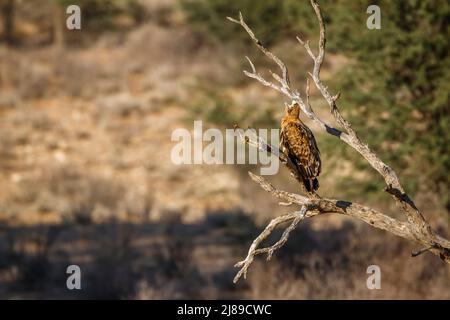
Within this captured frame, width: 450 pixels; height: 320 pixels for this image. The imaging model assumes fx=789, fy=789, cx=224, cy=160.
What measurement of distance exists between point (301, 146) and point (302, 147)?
1cm

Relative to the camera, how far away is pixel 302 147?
17.7ft

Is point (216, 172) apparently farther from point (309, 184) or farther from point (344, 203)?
point (344, 203)

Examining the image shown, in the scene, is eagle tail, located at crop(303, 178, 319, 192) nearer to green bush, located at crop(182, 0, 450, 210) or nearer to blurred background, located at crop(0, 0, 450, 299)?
blurred background, located at crop(0, 0, 450, 299)

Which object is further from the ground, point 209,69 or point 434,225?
point 209,69

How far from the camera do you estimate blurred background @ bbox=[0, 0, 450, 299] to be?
416 inches

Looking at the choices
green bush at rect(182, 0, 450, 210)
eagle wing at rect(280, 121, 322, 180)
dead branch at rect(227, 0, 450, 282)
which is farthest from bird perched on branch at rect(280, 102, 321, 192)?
green bush at rect(182, 0, 450, 210)

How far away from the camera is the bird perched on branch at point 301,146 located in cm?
537

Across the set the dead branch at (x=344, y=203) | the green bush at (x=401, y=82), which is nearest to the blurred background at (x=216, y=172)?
the green bush at (x=401, y=82)

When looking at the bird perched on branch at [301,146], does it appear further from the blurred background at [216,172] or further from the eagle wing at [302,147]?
the blurred background at [216,172]

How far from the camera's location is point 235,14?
2205 centimetres
